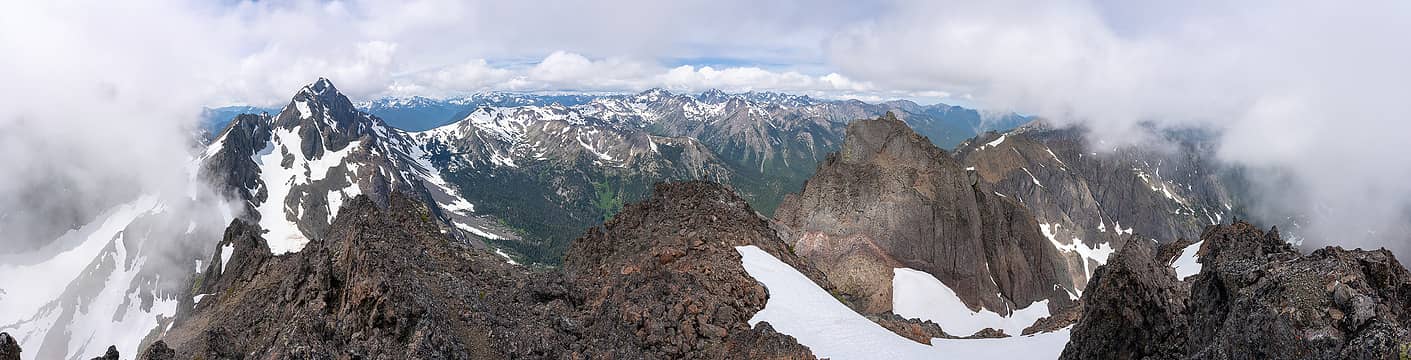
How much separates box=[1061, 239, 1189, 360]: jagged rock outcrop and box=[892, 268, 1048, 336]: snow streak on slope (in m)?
28.5

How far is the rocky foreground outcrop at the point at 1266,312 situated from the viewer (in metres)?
9.71

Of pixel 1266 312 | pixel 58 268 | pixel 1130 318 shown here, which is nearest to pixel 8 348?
pixel 1266 312

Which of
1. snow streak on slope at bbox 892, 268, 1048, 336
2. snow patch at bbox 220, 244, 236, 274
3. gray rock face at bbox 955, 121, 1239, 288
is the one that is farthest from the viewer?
gray rock face at bbox 955, 121, 1239, 288

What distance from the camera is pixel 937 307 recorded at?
48.0 m

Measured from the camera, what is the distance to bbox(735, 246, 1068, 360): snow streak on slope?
21516 millimetres

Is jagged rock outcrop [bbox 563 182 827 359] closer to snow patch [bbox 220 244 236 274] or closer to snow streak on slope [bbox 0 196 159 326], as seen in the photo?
snow patch [bbox 220 244 236 274]

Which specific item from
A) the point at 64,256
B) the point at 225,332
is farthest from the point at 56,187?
the point at 225,332

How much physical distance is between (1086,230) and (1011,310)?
90139 millimetres

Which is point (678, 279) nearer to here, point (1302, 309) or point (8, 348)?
point (1302, 309)

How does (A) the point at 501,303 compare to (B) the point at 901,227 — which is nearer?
(A) the point at 501,303

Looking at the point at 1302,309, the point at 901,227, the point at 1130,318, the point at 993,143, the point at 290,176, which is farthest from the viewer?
the point at 290,176

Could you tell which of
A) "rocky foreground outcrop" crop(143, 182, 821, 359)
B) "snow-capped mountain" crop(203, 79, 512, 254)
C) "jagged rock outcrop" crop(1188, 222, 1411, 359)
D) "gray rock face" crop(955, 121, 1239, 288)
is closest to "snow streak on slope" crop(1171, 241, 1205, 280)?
"rocky foreground outcrop" crop(143, 182, 821, 359)

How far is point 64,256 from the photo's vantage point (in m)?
136

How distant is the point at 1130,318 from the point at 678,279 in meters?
14.2
